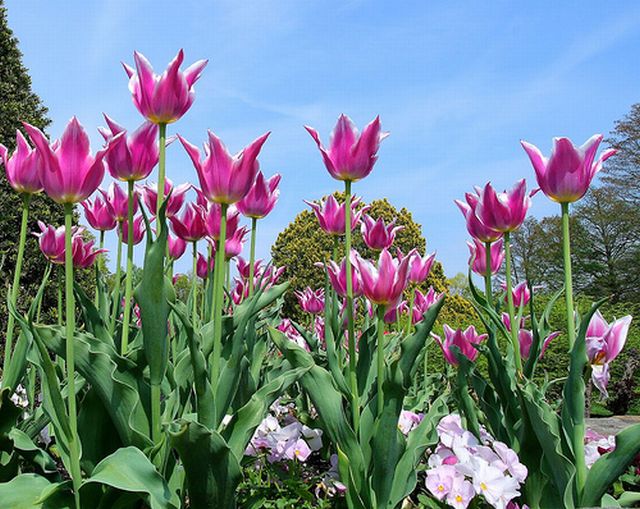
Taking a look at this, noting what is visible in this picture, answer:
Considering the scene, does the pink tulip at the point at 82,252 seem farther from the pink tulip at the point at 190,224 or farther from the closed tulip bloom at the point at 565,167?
the closed tulip bloom at the point at 565,167

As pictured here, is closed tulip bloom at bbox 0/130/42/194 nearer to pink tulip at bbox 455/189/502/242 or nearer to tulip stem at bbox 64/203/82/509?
tulip stem at bbox 64/203/82/509

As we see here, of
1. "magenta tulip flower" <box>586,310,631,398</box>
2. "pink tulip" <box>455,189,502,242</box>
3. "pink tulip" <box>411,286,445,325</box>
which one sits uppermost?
"pink tulip" <box>455,189,502,242</box>

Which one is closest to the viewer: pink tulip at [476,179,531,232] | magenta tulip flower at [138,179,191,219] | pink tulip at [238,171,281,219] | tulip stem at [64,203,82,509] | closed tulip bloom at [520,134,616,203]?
tulip stem at [64,203,82,509]

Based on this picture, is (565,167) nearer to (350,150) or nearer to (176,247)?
(350,150)

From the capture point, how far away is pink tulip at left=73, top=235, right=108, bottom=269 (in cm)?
248

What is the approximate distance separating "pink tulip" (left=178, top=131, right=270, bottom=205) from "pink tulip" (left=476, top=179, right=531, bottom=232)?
2.83 ft

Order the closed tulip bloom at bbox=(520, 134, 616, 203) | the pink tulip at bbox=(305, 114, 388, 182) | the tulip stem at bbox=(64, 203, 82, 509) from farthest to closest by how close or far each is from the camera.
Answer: the pink tulip at bbox=(305, 114, 388, 182), the closed tulip bloom at bbox=(520, 134, 616, 203), the tulip stem at bbox=(64, 203, 82, 509)

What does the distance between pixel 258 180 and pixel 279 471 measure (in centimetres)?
106

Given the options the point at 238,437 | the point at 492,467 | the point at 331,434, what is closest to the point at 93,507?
the point at 238,437

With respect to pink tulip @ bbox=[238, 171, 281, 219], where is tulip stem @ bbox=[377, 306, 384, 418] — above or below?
below

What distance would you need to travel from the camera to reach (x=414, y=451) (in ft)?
5.86

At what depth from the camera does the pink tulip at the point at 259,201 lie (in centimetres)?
225

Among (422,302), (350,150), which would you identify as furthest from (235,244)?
(422,302)

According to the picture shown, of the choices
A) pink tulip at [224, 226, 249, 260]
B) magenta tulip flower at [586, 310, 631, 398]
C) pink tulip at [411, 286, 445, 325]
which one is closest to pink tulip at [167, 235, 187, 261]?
pink tulip at [224, 226, 249, 260]
